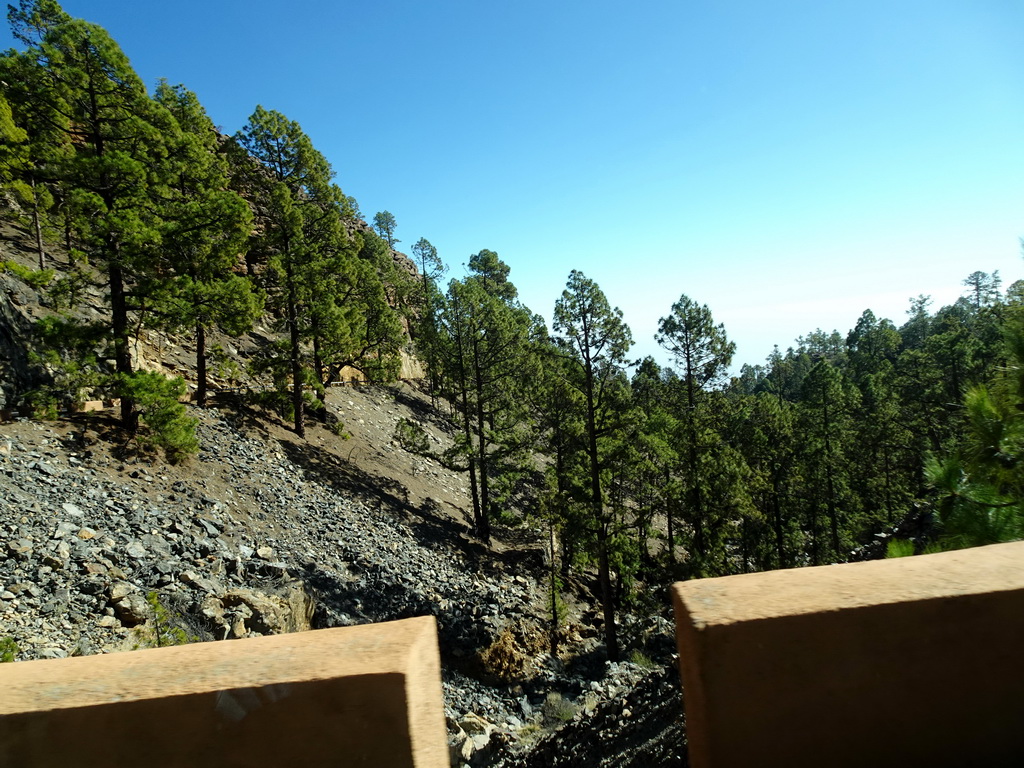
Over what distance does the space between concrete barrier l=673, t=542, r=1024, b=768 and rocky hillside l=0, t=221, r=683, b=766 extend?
3458 mm

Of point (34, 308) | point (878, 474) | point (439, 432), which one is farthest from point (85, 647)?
point (878, 474)

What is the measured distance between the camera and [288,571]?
43.3 feet

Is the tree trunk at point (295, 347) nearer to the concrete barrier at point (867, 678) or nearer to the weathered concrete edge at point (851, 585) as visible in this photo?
A: the weathered concrete edge at point (851, 585)

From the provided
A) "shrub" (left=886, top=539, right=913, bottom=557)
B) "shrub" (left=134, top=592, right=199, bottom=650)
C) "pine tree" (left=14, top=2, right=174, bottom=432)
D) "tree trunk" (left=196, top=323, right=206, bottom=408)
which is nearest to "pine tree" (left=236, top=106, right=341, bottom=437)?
"tree trunk" (left=196, top=323, right=206, bottom=408)

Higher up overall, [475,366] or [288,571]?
[475,366]

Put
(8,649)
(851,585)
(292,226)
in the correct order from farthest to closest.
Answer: (292,226) < (8,649) < (851,585)

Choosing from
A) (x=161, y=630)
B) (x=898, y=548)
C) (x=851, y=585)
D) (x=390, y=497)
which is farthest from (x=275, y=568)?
(x=851, y=585)

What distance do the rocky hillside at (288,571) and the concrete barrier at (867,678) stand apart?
3458 mm

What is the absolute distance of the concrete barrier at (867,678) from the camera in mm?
1742

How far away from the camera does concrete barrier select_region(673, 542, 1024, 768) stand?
1.74 metres

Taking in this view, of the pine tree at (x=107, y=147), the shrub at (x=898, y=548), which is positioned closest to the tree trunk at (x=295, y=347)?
the pine tree at (x=107, y=147)

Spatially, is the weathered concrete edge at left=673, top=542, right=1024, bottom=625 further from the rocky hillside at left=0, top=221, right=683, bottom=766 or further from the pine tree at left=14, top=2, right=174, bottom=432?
the pine tree at left=14, top=2, right=174, bottom=432

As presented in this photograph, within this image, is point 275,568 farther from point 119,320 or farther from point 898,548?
point 898,548

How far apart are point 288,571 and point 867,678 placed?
13754mm
